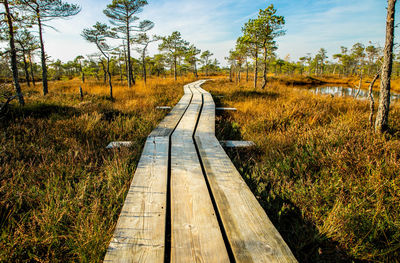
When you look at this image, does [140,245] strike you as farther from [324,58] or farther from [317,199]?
[324,58]

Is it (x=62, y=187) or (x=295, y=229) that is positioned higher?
(x=62, y=187)

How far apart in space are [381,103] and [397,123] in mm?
1659

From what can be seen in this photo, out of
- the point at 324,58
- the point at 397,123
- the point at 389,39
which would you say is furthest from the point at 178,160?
the point at 324,58

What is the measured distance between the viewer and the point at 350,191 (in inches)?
72.4

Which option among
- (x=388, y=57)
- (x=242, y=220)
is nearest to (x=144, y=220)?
(x=242, y=220)

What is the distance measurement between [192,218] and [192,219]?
12mm

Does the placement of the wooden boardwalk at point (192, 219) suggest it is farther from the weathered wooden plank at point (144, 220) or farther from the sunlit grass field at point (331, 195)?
the sunlit grass field at point (331, 195)

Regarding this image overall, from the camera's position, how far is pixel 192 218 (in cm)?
139

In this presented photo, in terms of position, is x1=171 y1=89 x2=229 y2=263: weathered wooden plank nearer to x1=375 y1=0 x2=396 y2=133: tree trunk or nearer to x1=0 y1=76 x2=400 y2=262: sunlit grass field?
x1=0 y1=76 x2=400 y2=262: sunlit grass field

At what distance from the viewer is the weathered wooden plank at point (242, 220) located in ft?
3.62

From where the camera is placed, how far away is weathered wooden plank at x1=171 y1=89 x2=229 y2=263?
3.62ft

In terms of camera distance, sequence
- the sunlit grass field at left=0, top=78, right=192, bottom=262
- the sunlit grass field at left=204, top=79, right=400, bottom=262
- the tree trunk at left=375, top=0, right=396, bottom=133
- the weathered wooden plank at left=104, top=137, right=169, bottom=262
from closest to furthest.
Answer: the weathered wooden plank at left=104, top=137, right=169, bottom=262, the sunlit grass field at left=0, top=78, right=192, bottom=262, the sunlit grass field at left=204, top=79, right=400, bottom=262, the tree trunk at left=375, top=0, right=396, bottom=133

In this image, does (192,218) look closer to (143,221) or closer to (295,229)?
(143,221)

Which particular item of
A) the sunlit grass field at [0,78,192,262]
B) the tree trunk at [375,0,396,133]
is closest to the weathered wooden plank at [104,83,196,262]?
the sunlit grass field at [0,78,192,262]
